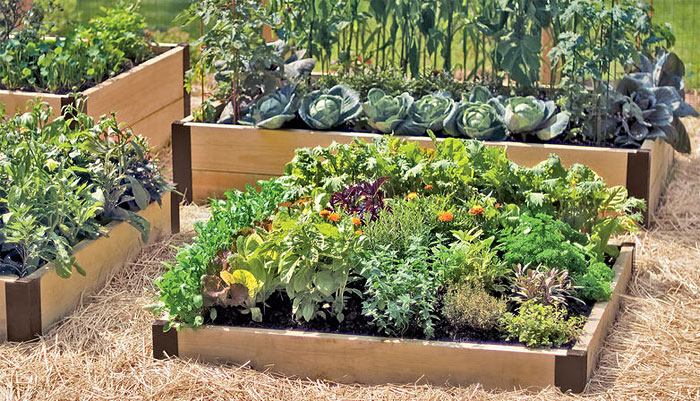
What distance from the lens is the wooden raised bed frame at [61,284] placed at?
3.95 m

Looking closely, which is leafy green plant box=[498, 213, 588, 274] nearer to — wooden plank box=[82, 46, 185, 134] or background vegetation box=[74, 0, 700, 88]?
wooden plank box=[82, 46, 185, 134]

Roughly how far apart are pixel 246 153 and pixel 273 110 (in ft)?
0.92

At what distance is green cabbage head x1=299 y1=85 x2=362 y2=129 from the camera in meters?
5.62

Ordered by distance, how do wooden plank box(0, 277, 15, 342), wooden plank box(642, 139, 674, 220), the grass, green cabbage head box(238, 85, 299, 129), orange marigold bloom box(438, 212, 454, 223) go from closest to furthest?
wooden plank box(0, 277, 15, 342) < orange marigold bloom box(438, 212, 454, 223) < wooden plank box(642, 139, 674, 220) < green cabbage head box(238, 85, 299, 129) < the grass

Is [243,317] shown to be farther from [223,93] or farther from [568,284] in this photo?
[223,93]

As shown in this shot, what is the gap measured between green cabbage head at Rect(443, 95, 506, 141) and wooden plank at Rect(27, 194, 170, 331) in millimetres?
1580

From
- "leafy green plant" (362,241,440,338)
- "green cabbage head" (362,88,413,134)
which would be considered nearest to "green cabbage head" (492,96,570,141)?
"green cabbage head" (362,88,413,134)

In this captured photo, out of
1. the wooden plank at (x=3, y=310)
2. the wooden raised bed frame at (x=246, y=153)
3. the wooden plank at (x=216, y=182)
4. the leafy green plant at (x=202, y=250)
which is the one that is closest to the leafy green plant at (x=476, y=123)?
the wooden raised bed frame at (x=246, y=153)

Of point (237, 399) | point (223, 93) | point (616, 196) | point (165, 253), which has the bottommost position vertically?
point (237, 399)

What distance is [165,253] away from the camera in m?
4.86

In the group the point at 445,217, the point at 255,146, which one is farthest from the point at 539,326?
the point at 255,146

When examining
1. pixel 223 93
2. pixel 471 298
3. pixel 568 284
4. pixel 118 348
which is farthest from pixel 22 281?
pixel 223 93

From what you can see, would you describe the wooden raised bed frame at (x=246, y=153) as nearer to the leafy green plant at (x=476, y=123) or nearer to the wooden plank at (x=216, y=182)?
the wooden plank at (x=216, y=182)

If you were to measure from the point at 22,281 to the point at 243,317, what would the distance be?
0.85m
